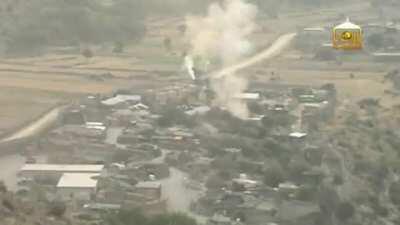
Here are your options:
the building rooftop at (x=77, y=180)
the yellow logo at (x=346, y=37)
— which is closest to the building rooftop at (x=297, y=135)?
the yellow logo at (x=346, y=37)

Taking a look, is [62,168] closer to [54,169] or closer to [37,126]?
[54,169]

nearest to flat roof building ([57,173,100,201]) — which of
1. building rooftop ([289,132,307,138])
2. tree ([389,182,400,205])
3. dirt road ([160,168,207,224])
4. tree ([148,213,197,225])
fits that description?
dirt road ([160,168,207,224])

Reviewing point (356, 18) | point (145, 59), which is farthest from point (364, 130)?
point (356, 18)

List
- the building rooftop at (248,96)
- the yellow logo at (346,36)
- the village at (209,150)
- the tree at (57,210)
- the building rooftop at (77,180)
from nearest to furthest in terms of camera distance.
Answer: the tree at (57,210) < the village at (209,150) < the building rooftop at (77,180) < the yellow logo at (346,36) < the building rooftop at (248,96)

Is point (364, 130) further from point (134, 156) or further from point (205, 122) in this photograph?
point (134, 156)

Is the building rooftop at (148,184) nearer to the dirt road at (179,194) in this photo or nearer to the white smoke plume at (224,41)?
the dirt road at (179,194)

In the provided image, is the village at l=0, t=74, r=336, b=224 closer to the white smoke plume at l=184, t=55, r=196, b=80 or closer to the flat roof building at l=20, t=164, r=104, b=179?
the flat roof building at l=20, t=164, r=104, b=179

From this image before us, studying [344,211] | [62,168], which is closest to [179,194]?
[62,168]
